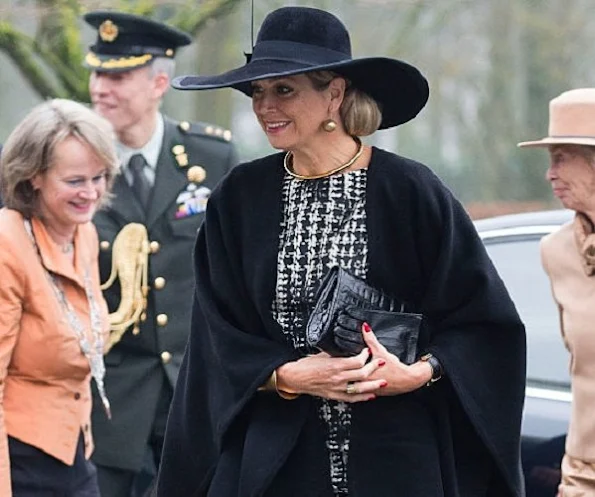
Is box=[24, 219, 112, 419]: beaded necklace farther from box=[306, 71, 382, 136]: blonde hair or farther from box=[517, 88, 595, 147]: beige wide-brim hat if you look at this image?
box=[517, 88, 595, 147]: beige wide-brim hat

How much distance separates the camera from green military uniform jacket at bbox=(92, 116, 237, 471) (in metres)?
6.08

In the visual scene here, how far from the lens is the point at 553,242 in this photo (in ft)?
16.7

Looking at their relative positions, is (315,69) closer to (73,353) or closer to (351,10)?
(73,353)

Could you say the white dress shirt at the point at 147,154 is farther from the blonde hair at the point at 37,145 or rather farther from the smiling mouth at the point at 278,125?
the smiling mouth at the point at 278,125

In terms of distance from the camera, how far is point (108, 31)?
22.0ft

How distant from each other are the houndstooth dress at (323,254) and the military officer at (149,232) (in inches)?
78.7

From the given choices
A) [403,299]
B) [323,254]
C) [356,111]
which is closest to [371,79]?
[356,111]

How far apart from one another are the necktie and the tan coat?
1.81 metres

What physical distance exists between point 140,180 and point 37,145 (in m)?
0.96

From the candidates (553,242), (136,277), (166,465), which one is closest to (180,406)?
(166,465)

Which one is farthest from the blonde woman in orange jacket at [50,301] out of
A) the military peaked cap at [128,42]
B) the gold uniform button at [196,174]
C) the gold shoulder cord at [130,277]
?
the military peaked cap at [128,42]

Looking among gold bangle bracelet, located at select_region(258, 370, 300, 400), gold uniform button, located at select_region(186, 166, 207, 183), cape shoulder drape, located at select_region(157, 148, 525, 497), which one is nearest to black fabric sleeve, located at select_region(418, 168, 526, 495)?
cape shoulder drape, located at select_region(157, 148, 525, 497)

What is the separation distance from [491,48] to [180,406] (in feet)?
45.3

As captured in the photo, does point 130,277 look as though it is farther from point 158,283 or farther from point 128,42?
point 128,42
